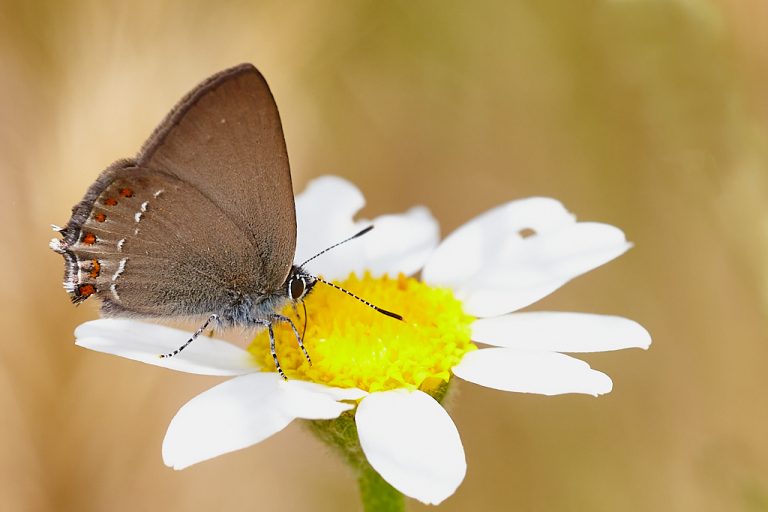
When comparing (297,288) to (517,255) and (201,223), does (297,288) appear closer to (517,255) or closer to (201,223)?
(201,223)

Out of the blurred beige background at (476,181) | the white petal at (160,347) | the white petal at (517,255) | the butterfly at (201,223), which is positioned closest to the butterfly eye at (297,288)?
the butterfly at (201,223)

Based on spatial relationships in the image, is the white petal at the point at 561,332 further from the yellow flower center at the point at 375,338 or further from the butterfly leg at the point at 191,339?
the butterfly leg at the point at 191,339

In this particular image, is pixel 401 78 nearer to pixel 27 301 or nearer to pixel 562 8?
pixel 562 8

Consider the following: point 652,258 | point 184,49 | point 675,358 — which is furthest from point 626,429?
point 184,49

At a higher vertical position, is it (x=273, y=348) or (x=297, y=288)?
(x=297, y=288)

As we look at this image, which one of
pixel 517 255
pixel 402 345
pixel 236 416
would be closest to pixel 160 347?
pixel 236 416

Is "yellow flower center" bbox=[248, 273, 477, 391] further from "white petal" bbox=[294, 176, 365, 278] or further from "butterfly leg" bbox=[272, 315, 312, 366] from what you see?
"white petal" bbox=[294, 176, 365, 278]
